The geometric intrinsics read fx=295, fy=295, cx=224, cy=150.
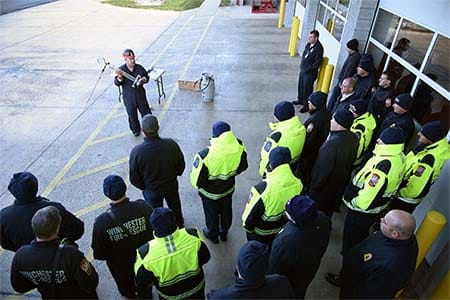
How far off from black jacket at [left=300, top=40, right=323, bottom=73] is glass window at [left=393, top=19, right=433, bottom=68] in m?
1.89

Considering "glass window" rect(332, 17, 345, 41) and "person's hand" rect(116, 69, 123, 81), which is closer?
"person's hand" rect(116, 69, 123, 81)

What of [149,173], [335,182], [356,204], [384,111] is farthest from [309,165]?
[149,173]

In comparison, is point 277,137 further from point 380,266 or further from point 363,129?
point 380,266

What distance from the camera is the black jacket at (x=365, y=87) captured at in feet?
18.9

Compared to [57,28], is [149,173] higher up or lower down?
higher up

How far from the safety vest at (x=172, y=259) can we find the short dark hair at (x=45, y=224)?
0.78m

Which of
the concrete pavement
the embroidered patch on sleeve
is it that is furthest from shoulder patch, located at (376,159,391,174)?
the concrete pavement

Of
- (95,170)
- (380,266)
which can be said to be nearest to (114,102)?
(95,170)

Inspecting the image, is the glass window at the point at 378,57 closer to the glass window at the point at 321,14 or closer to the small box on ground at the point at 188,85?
the glass window at the point at 321,14

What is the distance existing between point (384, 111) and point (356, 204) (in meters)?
2.51

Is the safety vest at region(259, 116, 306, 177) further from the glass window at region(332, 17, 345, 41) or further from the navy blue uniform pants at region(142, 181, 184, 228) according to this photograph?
the glass window at region(332, 17, 345, 41)

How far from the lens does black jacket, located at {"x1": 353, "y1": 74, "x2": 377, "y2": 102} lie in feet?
18.9

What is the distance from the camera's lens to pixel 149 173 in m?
3.92

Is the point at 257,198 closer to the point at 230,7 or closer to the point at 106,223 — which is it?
the point at 106,223
